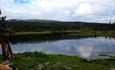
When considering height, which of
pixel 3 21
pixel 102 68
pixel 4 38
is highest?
pixel 3 21

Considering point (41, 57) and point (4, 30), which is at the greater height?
point (4, 30)

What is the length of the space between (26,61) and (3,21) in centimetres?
754

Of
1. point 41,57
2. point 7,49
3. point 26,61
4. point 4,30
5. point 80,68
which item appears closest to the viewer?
point 4,30

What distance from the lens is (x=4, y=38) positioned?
24.0 metres

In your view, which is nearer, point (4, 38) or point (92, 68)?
point (4, 38)

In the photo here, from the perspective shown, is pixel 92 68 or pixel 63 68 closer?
pixel 63 68

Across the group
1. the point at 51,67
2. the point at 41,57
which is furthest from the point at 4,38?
the point at 41,57

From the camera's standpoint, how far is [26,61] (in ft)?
96.6

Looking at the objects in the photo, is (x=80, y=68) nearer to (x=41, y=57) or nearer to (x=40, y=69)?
(x=40, y=69)

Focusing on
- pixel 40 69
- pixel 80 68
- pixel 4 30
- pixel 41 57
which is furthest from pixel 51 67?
pixel 41 57

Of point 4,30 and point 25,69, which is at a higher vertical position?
point 4,30

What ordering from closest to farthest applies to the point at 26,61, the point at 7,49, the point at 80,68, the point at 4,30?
the point at 4,30, the point at 7,49, the point at 80,68, the point at 26,61

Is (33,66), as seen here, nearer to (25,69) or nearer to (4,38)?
(25,69)

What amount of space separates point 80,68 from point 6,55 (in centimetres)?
699
